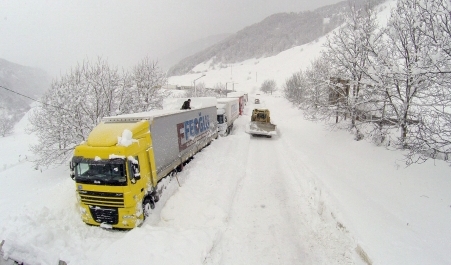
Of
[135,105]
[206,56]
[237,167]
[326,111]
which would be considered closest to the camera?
[237,167]

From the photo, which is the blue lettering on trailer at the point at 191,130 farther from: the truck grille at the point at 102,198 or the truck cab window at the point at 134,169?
the truck grille at the point at 102,198

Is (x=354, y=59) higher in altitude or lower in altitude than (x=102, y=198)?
higher

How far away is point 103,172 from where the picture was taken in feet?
21.7

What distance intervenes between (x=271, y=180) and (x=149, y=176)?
5.67 meters

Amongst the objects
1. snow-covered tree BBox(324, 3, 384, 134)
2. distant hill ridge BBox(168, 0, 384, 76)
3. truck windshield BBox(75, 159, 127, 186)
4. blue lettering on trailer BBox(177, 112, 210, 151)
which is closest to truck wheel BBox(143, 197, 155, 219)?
truck windshield BBox(75, 159, 127, 186)

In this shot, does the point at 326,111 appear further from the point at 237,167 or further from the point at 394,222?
the point at 394,222

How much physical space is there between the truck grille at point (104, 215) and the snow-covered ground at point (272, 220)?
1.23ft

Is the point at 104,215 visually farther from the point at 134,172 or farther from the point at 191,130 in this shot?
the point at 191,130

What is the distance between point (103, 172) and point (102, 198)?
0.80 meters

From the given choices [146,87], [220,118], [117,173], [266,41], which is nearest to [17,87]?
[146,87]

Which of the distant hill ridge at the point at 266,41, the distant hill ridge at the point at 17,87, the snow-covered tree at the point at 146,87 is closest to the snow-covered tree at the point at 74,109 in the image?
the snow-covered tree at the point at 146,87

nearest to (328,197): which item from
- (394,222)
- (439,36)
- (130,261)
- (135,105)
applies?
(394,222)

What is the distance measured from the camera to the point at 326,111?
1605 cm

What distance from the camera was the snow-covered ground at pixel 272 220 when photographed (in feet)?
18.1
